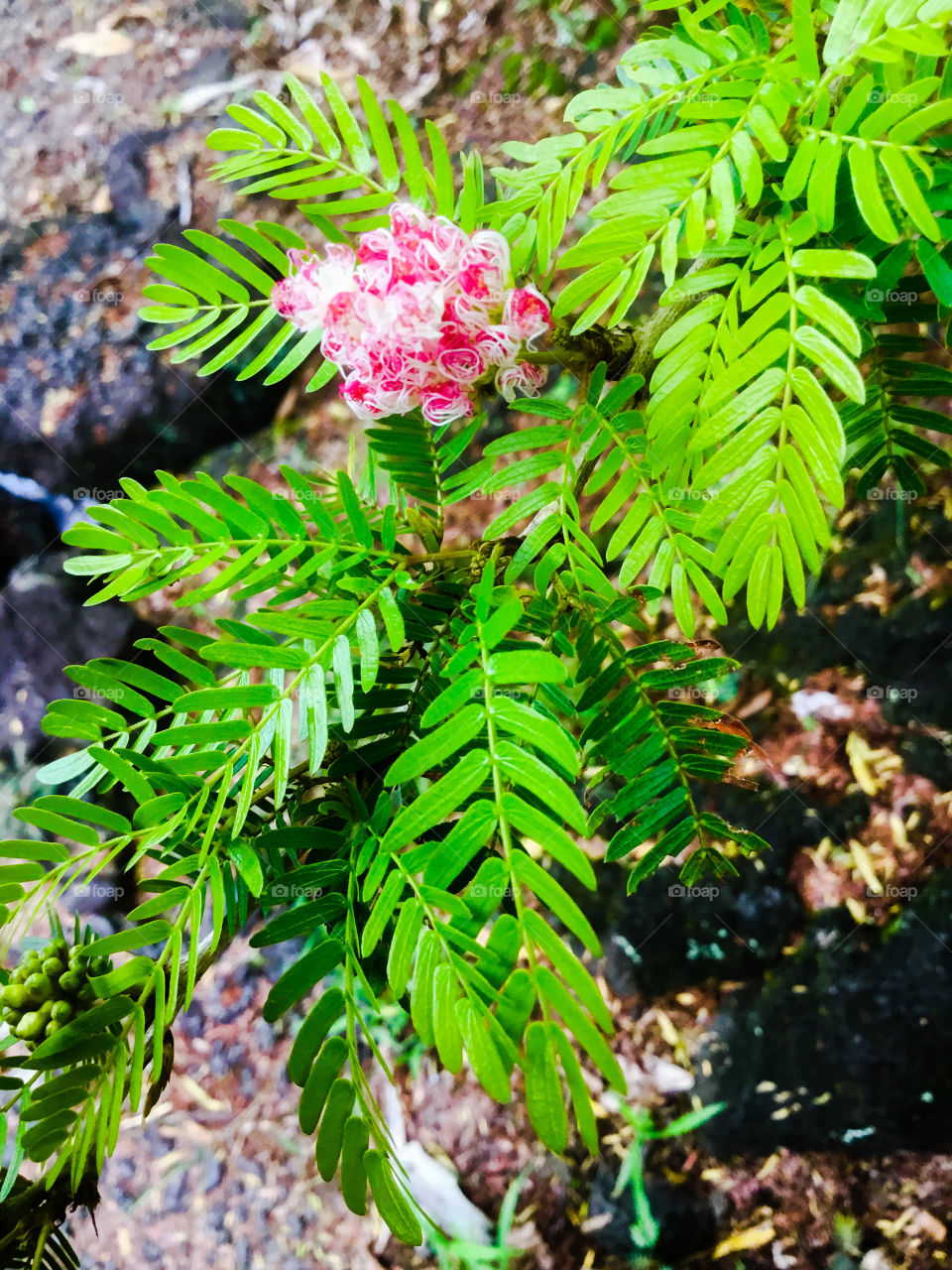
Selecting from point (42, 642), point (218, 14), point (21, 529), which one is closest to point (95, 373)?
point (21, 529)

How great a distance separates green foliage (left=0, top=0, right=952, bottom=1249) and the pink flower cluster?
0.14 ft

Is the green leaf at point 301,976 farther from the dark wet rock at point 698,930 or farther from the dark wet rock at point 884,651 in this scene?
the dark wet rock at point 884,651

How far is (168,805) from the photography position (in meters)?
0.63

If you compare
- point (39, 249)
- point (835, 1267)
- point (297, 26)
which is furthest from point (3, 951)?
point (297, 26)

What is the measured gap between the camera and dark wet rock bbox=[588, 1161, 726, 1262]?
1.18 meters

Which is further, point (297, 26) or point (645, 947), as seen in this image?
point (297, 26)

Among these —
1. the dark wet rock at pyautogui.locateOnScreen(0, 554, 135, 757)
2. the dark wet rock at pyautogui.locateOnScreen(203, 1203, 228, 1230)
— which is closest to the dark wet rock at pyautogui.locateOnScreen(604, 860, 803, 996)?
the dark wet rock at pyautogui.locateOnScreen(203, 1203, 228, 1230)

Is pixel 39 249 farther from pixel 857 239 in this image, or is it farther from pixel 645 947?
pixel 645 947

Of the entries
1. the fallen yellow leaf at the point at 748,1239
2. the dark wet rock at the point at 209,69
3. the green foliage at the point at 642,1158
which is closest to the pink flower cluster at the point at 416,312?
the green foliage at the point at 642,1158

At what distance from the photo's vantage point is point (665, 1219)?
1.20 metres

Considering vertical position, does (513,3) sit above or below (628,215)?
above

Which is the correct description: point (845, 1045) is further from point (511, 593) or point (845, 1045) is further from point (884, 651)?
point (511, 593)

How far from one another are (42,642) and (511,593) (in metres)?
1.42

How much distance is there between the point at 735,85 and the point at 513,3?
166 cm
